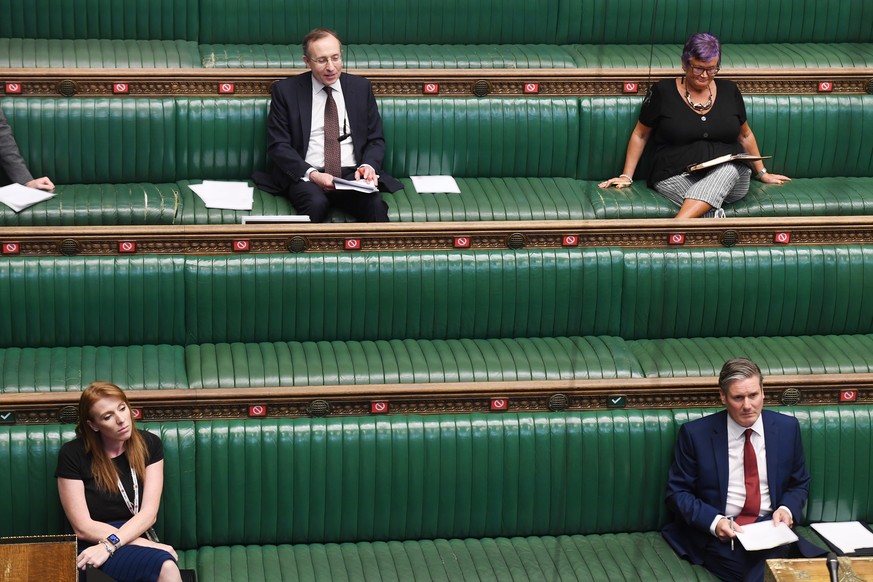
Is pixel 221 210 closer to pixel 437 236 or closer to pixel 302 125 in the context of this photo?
pixel 302 125

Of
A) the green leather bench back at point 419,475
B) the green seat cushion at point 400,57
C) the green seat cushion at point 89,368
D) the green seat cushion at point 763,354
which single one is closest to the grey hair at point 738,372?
the green leather bench back at point 419,475

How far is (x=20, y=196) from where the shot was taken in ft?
13.6

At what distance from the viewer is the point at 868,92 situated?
190 inches

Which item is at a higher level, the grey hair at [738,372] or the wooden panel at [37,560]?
the grey hair at [738,372]

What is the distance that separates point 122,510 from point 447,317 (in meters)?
1.21

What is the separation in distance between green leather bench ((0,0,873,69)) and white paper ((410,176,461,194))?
48 cm

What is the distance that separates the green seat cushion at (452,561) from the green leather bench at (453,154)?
114 centimetres

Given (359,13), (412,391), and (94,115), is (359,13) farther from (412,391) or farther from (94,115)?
(412,391)

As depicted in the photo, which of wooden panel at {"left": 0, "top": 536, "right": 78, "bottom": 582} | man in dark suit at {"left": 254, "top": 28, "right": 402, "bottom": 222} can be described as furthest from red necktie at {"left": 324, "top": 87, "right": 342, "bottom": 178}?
wooden panel at {"left": 0, "top": 536, "right": 78, "bottom": 582}

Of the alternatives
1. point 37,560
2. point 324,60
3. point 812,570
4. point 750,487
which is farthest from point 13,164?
point 812,570

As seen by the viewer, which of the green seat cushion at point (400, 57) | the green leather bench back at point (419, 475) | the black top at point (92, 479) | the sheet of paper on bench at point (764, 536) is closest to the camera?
the black top at point (92, 479)

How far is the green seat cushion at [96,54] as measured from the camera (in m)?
4.57

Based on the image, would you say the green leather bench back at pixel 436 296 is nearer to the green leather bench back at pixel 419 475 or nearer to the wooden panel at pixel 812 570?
the green leather bench back at pixel 419 475

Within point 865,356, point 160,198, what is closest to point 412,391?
point 160,198
